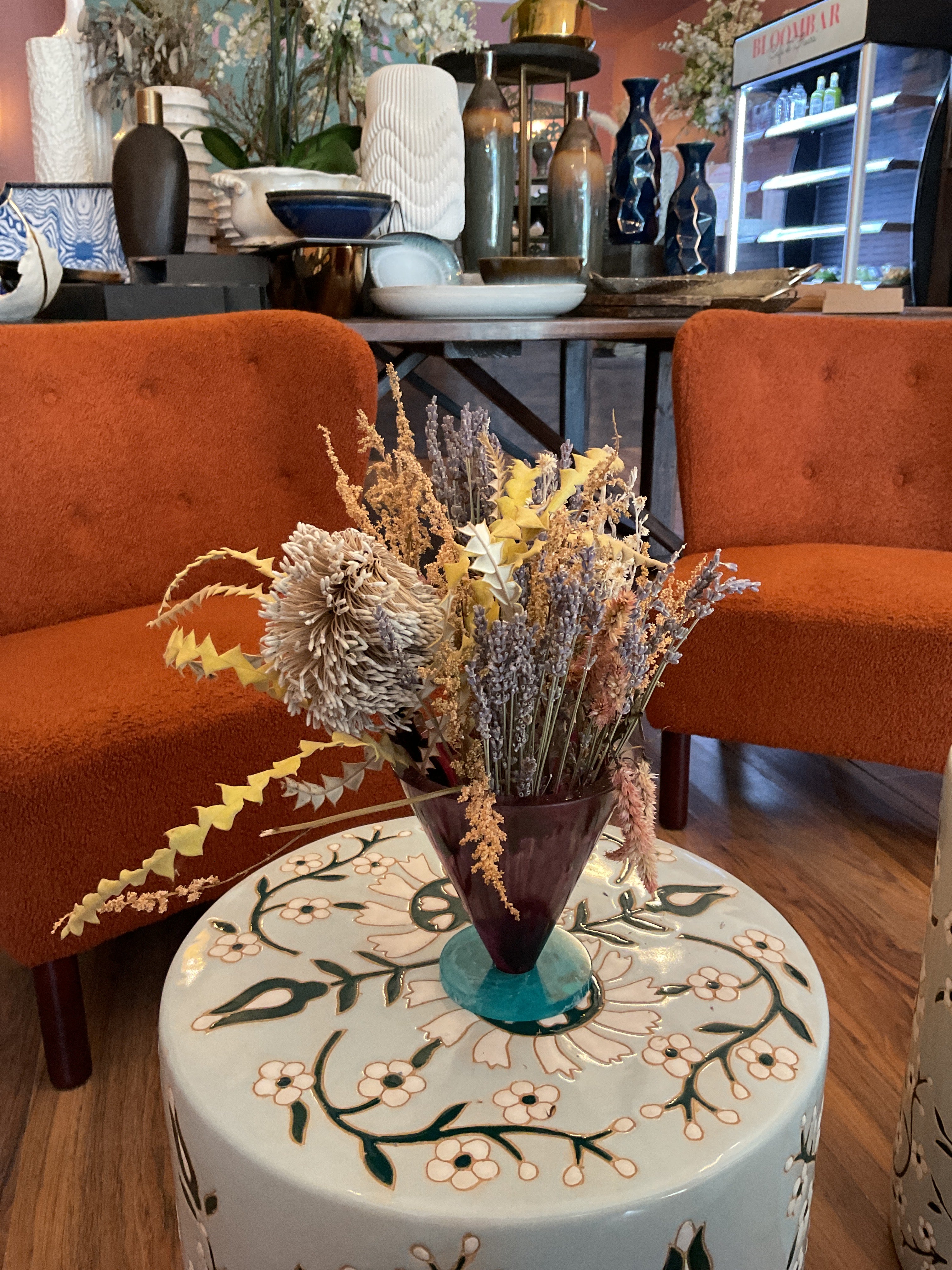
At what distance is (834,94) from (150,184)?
3631 millimetres

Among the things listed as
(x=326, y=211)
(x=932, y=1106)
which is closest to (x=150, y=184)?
(x=326, y=211)

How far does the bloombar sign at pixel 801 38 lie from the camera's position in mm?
4000

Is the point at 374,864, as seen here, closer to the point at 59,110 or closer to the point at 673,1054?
the point at 673,1054

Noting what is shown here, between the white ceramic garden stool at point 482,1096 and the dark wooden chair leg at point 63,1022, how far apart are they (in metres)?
0.44

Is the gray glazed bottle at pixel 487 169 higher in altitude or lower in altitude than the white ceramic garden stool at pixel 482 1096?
higher

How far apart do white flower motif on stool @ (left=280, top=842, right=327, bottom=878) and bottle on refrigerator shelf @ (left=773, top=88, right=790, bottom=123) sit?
4.83 meters

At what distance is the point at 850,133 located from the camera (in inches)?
170

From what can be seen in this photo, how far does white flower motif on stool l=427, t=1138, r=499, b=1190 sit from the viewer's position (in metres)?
0.51

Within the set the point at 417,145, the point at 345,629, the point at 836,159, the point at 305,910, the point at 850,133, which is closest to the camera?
the point at 345,629

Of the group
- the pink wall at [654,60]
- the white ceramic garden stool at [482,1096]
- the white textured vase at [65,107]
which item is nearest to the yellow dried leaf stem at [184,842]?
the white ceramic garden stool at [482,1096]

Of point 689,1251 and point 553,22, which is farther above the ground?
point 553,22

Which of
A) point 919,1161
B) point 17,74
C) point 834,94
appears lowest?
point 919,1161

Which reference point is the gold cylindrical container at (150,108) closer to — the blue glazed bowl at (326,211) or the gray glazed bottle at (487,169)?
the blue glazed bowl at (326,211)

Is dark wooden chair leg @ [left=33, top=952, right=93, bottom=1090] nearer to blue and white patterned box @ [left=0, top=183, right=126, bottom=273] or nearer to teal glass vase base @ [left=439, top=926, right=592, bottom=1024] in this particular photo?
teal glass vase base @ [left=439, top=926, right=592, bottom=1024]
